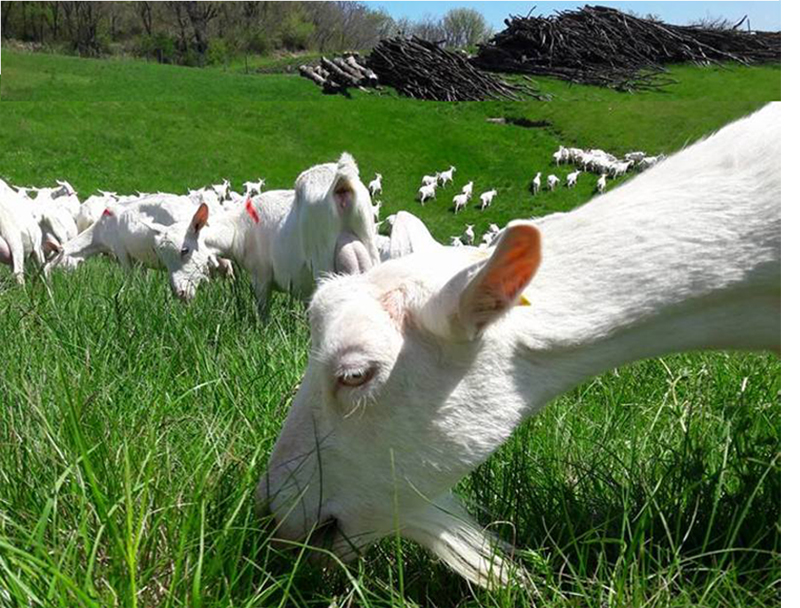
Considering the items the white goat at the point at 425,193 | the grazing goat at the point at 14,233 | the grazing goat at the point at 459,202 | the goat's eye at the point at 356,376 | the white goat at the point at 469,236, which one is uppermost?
the goat's eye at the point at 356,376

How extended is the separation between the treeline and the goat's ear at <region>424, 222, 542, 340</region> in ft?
10.9

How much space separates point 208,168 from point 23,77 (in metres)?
10.8

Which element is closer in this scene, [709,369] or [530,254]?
[530,254]

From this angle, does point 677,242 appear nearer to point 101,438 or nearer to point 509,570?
point 509,570

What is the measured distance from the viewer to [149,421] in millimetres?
2965

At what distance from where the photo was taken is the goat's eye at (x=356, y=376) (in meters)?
2.26

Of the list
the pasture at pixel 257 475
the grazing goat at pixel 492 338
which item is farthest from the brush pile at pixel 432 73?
the grazing goat at pixel 492 338

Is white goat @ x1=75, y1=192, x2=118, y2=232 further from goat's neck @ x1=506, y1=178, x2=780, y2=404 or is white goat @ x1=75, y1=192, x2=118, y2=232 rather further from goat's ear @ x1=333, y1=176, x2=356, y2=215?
goat's neck @ x1=506, y1=178, x2=780, y2=404

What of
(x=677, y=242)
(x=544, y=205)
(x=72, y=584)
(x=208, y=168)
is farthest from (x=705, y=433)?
(x=208, y=168)

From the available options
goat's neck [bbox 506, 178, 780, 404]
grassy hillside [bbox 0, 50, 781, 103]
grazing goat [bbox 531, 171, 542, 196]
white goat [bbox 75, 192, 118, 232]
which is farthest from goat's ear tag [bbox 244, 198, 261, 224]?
grazing goat [bbox 531, 171, 542, 196]

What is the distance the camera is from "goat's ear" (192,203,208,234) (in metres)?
9.89

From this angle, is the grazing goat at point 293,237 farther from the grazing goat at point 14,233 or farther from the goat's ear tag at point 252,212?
the grazing goat at point 14,233

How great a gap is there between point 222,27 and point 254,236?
4.67m

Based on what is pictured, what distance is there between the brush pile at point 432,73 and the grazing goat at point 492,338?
60.1 feet
